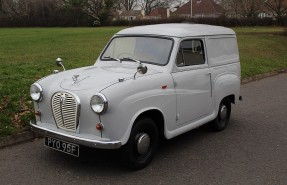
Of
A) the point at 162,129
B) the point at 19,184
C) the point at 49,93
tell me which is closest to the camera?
the point at 19,184

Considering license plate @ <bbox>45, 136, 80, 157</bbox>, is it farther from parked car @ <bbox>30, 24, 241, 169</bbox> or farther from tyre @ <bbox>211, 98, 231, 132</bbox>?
tyre @ <bbox>211, 98, 231, 132</bbox>

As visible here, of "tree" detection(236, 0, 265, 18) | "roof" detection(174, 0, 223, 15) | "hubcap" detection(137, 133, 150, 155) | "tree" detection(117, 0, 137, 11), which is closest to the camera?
"hubcap" detection(137, 133, 150, 155)

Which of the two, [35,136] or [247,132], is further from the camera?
[247,132]

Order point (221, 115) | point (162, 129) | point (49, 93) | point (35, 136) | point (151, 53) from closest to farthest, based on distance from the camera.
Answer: point (49, 93) < point (162, 129) < point (151, 53) < point (35, 136) < point (221, 115)

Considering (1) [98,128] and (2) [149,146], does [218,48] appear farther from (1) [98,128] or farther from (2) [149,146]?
(1) [98,128]

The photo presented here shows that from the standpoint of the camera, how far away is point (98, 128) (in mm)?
4527

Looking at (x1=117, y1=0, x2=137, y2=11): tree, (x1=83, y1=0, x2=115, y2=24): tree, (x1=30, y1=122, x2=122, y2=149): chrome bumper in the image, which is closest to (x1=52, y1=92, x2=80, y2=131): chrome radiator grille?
(x1=30, y1=122, x2=122, y2=149): chrome bumper

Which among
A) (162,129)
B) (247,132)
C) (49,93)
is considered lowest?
(247,132)

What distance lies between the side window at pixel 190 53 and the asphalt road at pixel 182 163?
1.29 m

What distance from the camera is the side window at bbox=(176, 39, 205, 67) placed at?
18.7ft

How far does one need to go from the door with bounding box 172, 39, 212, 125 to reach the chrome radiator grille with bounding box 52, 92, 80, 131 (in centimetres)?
150

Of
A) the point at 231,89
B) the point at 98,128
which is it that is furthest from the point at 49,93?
the point at 231,89

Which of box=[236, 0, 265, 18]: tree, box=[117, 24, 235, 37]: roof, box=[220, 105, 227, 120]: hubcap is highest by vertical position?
box=[236, 0, 265, 18]: tree

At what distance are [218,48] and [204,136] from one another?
150 cm
